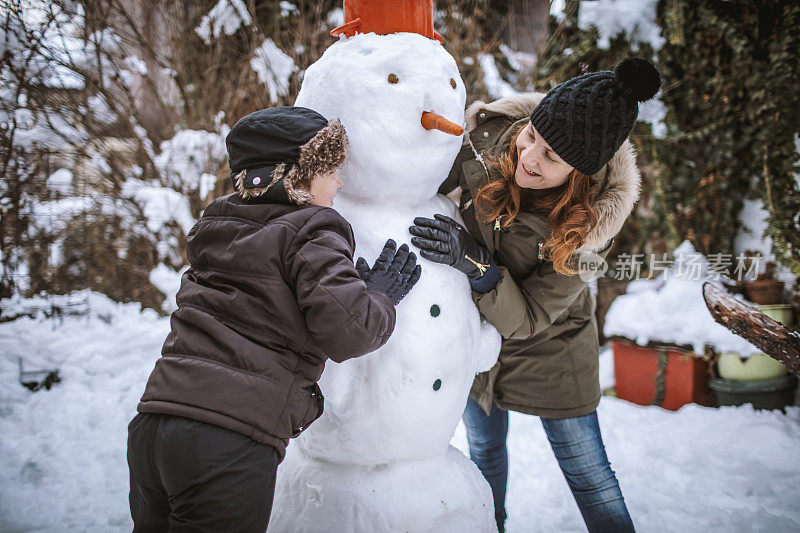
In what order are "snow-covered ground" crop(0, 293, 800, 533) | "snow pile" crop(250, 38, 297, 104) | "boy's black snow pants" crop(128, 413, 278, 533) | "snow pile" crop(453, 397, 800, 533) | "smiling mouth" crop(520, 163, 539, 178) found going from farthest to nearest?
"snow pile" crop(250, 38, 297, 104) < "snow pile" crop(453, 397, 800, 533) < "snow-covered ground" crop(0, 293, 800, 533) < "smiling mouth" crop(520, 163, 539, 178) < "boy's black snow pants" crop(128, 413, 278, 533)

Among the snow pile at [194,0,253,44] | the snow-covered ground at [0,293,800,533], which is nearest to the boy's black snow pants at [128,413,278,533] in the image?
the snow-covered ground at [0,293,800,533]

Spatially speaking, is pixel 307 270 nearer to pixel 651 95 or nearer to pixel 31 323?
pixel 651 95

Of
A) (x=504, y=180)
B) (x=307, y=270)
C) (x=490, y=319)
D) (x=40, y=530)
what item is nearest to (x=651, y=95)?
(x=504, y=180)

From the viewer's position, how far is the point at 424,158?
153 centimetres

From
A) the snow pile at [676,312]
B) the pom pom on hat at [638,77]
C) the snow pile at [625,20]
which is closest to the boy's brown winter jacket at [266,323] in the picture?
the pom pom on hat at [638,77]

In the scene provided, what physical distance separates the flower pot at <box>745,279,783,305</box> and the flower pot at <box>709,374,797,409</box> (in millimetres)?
540

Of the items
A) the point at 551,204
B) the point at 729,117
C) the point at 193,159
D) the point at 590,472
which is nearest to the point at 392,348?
A: the point at 551,204

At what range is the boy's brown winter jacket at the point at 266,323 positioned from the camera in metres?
1.17

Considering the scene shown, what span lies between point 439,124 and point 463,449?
2264 millimetres

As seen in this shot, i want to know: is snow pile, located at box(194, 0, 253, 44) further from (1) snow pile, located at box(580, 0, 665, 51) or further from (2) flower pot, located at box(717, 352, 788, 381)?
(2) flower pot, located at box(717, 352, 788, 381)

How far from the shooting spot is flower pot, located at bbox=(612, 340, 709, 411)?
3721mm

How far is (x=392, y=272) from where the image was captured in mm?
1415

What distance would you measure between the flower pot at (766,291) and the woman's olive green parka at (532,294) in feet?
7.78

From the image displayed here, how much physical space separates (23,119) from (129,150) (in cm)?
80
